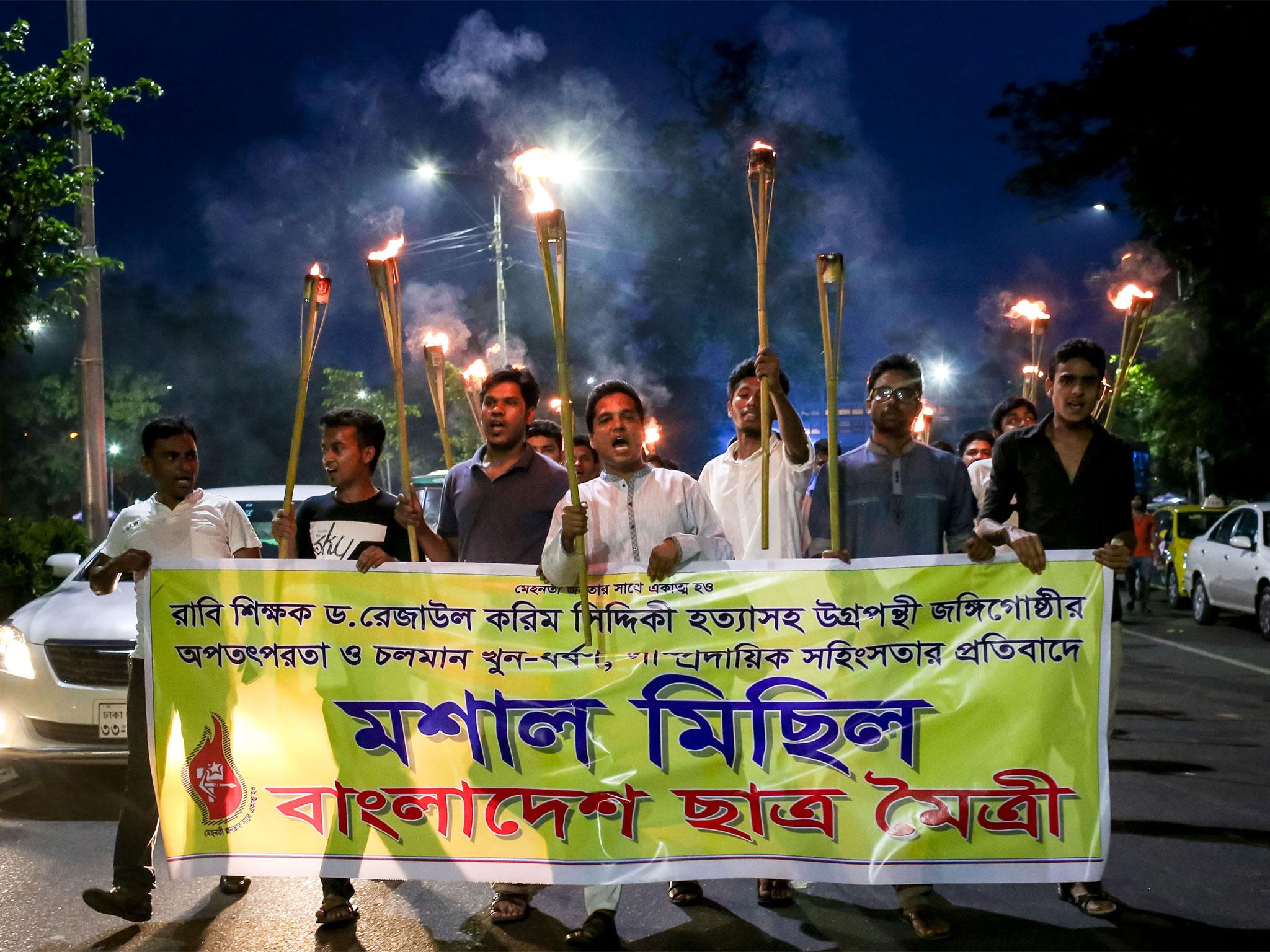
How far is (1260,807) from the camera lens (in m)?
5.96

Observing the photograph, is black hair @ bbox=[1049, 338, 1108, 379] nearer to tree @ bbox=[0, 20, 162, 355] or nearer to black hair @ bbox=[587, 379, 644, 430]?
black hair @ bbox=[587, 379, 644, 430]

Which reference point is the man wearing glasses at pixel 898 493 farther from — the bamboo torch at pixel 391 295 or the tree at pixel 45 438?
the tree at pixel 45 438

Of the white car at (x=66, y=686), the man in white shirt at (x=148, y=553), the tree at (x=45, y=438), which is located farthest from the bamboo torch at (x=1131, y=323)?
the tree at (x=45, y=438)

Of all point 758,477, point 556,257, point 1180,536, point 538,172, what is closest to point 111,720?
point 758,477

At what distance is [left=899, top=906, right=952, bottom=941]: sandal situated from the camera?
418 cm

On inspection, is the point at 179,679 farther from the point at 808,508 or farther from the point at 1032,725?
the point at 1032,725

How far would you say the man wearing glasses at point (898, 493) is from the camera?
461 centimetres

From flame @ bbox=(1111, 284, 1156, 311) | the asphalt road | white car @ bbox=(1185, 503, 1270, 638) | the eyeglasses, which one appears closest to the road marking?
A: white car @ bbox=(1185, 503, 1270, 638)

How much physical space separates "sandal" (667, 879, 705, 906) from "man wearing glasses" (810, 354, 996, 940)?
88 cm

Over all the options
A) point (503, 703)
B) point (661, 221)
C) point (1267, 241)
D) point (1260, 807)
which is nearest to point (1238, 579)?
point (1267, 241)

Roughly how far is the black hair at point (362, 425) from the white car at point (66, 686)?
1870 mm

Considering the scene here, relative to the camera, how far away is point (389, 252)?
487 centimetres

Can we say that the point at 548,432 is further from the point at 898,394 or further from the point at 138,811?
the point at 138,811

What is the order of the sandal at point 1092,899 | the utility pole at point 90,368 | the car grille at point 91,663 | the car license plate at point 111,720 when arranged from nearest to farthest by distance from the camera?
the sandal at point 1092,899
the car license plate at point 111,720
the car grille at point 91,663
the utility pole at point 90,368
